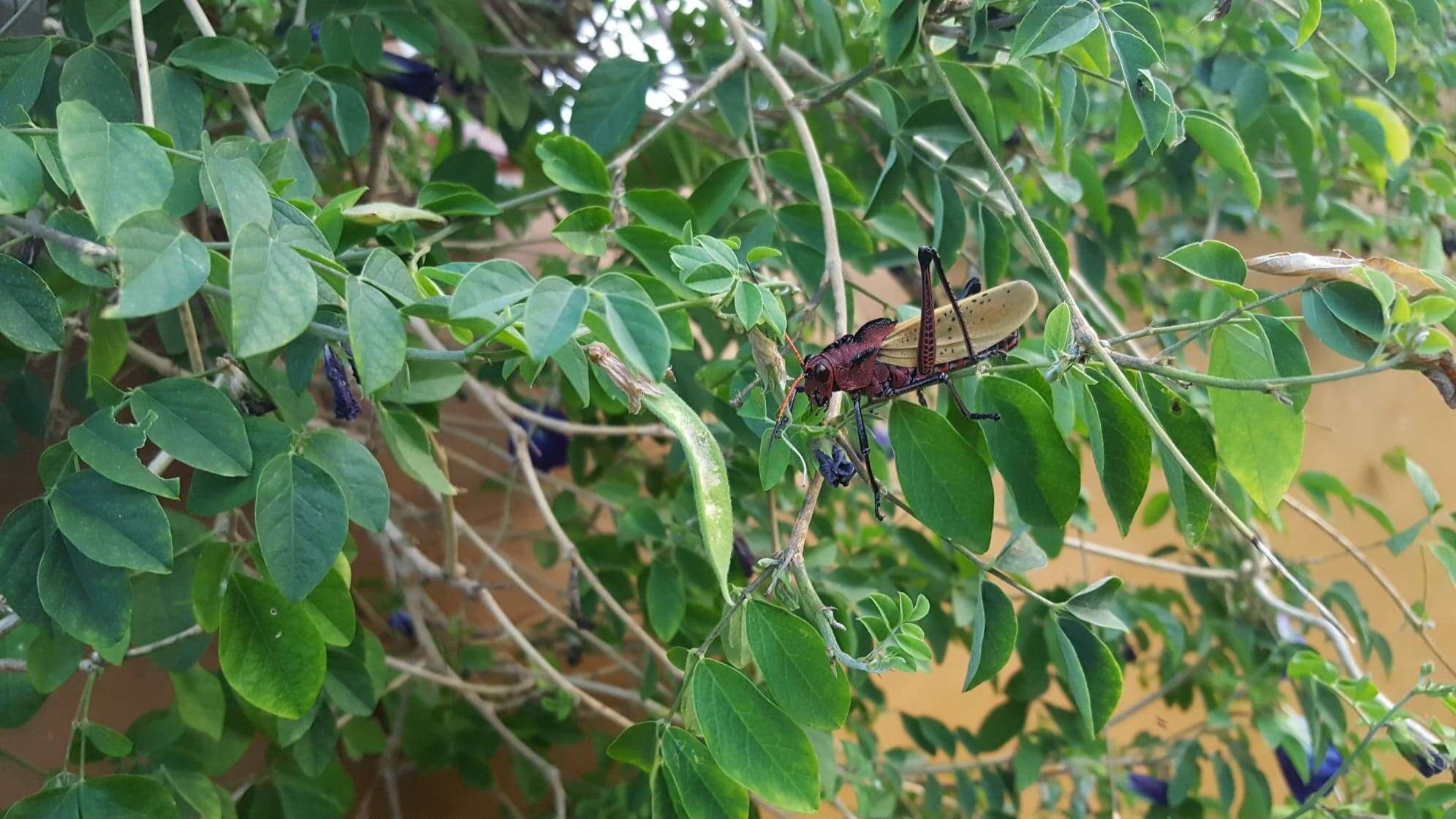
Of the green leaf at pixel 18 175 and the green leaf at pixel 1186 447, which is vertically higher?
the green leaf at pixel 18 175

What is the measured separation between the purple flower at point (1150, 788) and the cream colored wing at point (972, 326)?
759 mm

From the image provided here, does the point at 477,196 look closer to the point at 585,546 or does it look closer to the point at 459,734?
the point at 585,546

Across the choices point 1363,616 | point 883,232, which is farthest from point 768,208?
point 1363,616

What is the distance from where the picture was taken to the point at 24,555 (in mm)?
403

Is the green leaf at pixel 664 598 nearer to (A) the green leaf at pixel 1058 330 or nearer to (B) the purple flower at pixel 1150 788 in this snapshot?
(A) the green leaf at pixel 1058 330

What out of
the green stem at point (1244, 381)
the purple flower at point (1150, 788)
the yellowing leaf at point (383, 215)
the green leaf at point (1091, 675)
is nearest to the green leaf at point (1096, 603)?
the green leaf at point (1091, 675)

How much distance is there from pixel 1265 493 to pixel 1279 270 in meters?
0.11

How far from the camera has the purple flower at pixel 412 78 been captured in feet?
2.64

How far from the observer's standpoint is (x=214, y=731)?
1.93 ft

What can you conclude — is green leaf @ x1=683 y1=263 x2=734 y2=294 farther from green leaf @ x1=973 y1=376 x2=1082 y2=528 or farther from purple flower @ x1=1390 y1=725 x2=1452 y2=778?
purple flower @ x1=1390 y1=725 x2=1452 y2=778

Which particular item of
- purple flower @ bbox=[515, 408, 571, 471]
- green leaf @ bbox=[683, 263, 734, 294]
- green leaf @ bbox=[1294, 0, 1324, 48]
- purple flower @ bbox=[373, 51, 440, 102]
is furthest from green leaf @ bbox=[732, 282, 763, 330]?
purple flower @ bbox=[515, 408, 571, 471]

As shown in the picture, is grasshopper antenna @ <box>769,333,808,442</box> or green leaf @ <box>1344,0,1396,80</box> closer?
grasshopper antenna @ <box>769,333,808,442</box>

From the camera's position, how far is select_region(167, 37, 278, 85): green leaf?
51cm

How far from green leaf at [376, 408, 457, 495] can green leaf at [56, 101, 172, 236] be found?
0.20m
